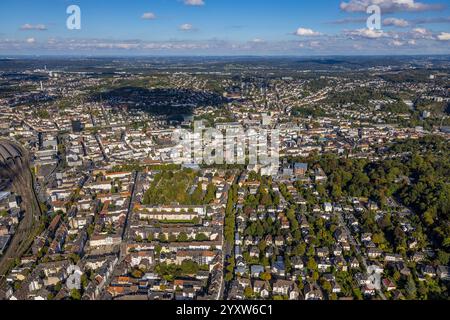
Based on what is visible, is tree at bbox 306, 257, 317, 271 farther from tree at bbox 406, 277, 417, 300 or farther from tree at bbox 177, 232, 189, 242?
tree at bbox 177, 232, 189, 242

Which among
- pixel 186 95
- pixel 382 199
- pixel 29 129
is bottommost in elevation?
pixel 382 199

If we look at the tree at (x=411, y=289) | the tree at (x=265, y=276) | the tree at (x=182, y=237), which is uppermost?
the tree at (x=182, y=237)

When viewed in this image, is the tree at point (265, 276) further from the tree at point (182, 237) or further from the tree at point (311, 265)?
the tree at point (182, 237)

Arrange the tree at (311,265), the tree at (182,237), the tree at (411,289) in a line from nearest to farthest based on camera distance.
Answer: the tree at (411,289) < the tree at (311,265) < the tree at (182,237)

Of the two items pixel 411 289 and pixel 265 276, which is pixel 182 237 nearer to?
pixel 265 276

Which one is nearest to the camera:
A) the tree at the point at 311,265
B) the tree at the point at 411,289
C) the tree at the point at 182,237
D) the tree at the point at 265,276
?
the tree at the point at 411,289

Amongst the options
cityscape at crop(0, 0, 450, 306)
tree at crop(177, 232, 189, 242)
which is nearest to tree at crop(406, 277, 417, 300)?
cityscape at crop(0, 0, 450, 306)

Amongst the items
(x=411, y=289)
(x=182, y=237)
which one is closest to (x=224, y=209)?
(x=182, y=237)

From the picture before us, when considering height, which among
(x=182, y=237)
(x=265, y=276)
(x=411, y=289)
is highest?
(x=182, y=237)

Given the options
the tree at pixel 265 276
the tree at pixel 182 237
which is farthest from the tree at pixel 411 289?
the tree at pixel 182 237
